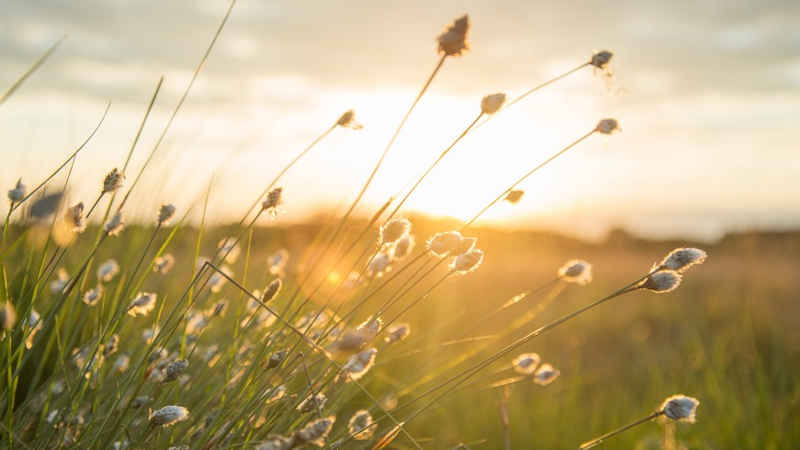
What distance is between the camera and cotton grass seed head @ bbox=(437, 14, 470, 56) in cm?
141

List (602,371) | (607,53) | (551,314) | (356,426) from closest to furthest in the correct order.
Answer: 1. (607,53)
2. (356,426)
3. (602,371)
4. (551,314)

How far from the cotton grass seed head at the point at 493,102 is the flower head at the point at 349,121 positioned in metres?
0.34

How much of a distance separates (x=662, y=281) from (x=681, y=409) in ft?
0.91

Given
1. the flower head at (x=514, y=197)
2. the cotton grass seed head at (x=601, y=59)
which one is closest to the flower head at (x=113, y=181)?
the flower head at (x=514, y=197)

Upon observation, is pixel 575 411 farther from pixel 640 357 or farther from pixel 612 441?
pixel 640 357

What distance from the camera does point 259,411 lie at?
5.28 feet

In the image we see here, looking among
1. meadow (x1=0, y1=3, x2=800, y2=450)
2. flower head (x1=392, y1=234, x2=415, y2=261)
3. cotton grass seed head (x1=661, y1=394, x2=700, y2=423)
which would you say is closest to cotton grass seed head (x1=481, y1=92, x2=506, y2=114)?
meadow (x1=0, y1=3, x2=800, y2=450)

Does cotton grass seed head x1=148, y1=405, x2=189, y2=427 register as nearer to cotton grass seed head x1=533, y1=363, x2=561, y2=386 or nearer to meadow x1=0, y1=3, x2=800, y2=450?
meadow x1=0, y1=3, x2=800, y2=450

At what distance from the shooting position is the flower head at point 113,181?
5.06ft

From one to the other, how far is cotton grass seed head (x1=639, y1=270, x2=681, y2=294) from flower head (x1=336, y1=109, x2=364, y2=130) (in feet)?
2.55

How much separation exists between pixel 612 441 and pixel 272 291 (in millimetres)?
2446

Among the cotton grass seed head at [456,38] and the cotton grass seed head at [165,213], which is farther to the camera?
the cotton grass seed head at [165,213]

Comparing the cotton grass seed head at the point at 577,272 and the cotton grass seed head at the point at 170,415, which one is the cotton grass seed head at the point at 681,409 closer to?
the cotton grass seed head at the point at 577,272

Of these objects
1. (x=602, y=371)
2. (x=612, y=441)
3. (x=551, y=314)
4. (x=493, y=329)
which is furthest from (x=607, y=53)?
(x=551, y=314)
